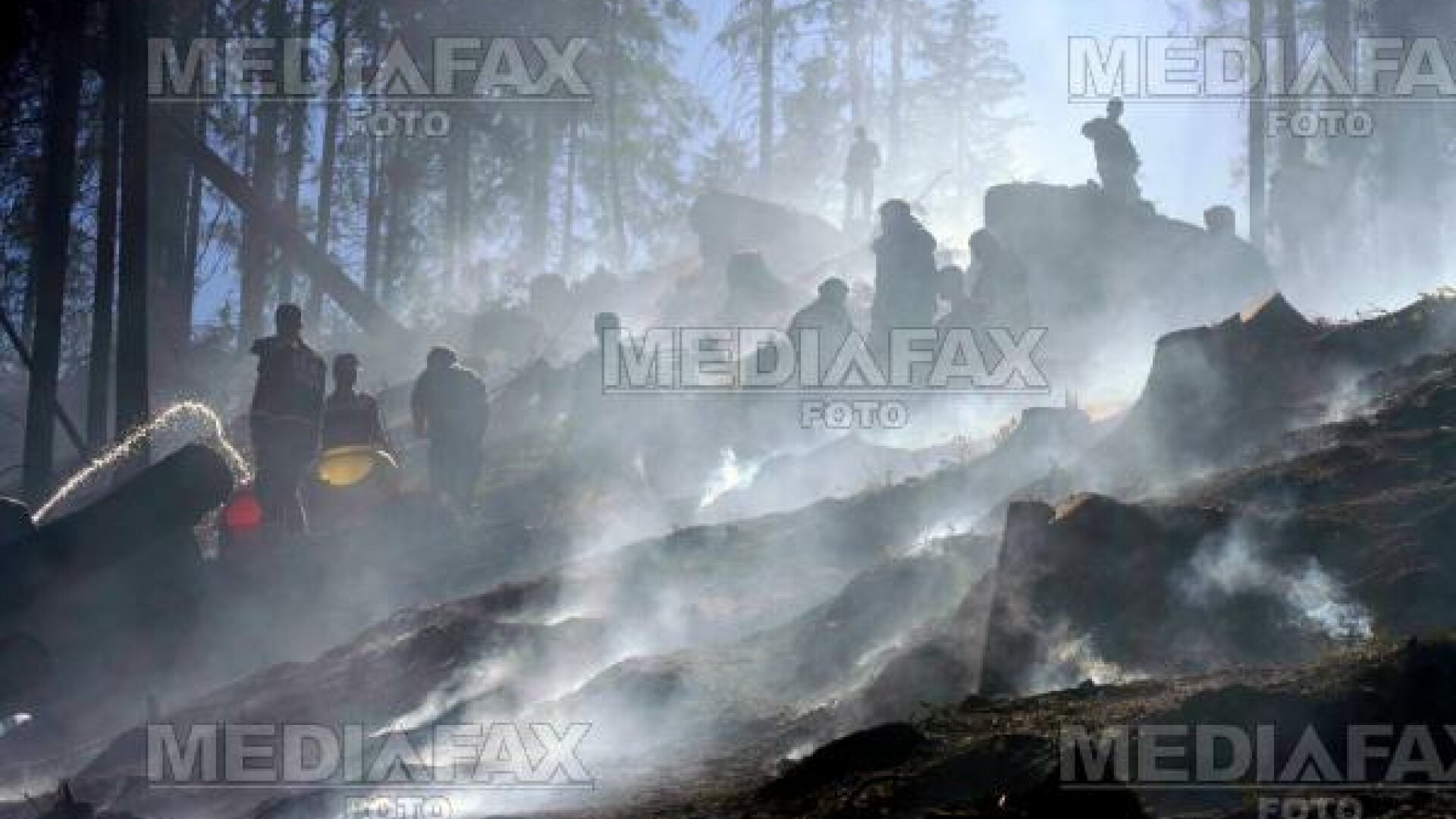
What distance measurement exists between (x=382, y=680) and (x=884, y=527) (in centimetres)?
506

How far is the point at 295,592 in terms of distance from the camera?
14578 mm

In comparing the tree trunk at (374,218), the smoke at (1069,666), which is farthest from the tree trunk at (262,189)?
the smoke at (1069,666)

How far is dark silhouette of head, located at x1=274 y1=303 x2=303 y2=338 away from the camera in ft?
48.0

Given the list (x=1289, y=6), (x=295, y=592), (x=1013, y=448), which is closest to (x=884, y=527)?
(x=1013, y=448)

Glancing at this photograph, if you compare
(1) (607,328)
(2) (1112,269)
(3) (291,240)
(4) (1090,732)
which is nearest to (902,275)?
(1) (607,328)

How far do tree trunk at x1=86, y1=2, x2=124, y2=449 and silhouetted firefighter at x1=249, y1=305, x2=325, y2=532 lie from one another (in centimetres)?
218

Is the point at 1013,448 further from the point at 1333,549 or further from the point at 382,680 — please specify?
the point at 382,680

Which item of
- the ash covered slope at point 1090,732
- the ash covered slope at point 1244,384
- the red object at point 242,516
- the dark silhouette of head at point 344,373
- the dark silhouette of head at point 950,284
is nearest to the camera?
the ash covered slope at point 1090,732

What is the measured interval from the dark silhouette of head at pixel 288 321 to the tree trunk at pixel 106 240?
7.21 ft

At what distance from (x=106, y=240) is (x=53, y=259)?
762 mm

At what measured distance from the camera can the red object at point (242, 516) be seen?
47.5ft

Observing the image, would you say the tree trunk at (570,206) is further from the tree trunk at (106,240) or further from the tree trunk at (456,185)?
the tree trunk at (106,240)

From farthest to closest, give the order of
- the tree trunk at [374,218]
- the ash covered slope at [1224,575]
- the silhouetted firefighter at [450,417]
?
1. the tree trunk at [374,218]
2. the silhouetted firefighter at [450,417]
3. the ash covered slope at [1224,575]

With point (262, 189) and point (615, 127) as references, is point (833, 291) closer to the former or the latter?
point (262, 189)
